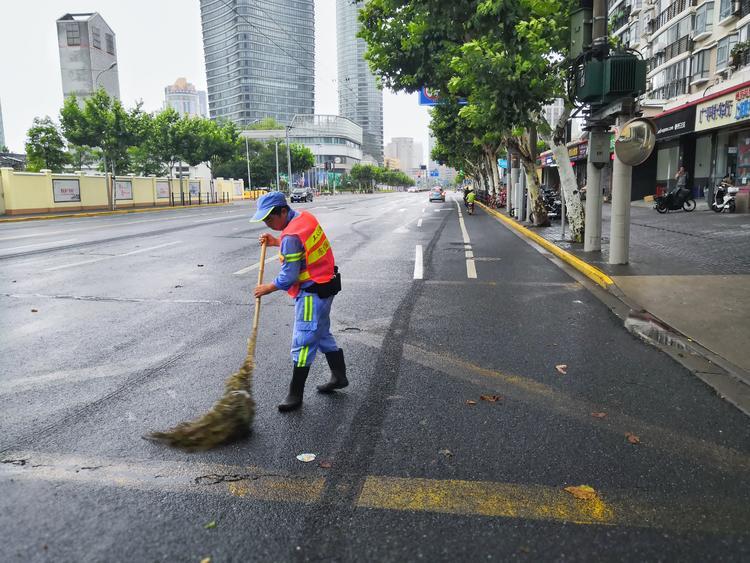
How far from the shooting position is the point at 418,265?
444 inches

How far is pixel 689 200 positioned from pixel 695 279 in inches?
652

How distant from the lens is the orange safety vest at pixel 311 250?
396 cm

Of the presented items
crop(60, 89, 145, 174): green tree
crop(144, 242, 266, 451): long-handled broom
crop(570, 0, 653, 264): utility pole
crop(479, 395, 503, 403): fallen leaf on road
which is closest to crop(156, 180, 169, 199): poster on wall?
crop(60, 89, 145, 174): green tree

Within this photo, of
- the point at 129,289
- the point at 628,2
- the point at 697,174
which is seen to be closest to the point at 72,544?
the point at 129,289

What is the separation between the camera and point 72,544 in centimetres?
248

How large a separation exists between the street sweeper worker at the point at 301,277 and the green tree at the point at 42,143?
5306cm

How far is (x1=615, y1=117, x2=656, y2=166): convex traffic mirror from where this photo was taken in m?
9.02

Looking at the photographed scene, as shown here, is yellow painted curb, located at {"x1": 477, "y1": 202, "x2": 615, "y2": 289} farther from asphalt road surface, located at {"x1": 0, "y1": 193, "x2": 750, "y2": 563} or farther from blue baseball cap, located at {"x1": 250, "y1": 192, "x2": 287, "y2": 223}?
blue baseball cap, located at {"x1": 250, "y1": 192, "x2": 287, "y2": 223}

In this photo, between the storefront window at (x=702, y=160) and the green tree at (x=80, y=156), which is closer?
the storefront window at (x=702, y=160)

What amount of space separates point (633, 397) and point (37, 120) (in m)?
56.2

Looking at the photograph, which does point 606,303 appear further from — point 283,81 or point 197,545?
point 283,81

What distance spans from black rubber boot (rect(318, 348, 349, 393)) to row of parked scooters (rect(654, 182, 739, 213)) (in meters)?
21.2

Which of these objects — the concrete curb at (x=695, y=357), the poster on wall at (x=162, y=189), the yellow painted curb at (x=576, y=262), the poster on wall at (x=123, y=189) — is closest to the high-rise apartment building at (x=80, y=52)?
the poster on wall at (x=162, y=189)

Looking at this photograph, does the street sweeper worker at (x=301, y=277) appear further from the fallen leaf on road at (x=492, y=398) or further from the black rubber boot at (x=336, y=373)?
the fallen leaf on road at (x=492, y=398)
